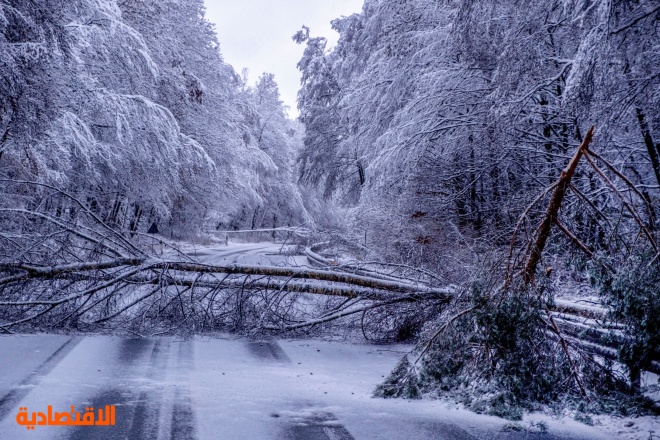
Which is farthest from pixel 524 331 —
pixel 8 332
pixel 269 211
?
pixel 269 211

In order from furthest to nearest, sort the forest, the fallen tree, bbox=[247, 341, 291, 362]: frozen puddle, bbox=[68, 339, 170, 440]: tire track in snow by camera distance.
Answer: bbox=[247, 341, 291, 362]: frozen puddle
the forest
the fallen tree
bbox=[68, 339, 170, 440]: tire track in snow

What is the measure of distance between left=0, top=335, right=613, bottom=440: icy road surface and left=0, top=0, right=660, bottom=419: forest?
43cm

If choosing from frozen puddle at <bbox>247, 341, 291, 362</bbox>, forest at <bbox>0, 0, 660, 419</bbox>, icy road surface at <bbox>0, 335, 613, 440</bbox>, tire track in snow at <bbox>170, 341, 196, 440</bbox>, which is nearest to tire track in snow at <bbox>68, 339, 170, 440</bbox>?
icy road surface at <bbox>0, 335, 613, 440</bbox>

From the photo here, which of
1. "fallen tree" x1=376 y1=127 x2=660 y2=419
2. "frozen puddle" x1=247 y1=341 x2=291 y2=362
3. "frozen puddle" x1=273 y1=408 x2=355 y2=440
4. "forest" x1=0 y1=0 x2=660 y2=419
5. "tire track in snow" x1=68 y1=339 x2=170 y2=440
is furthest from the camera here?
"frozen puddle" x1=247 y1=341 x2=291 y2=362

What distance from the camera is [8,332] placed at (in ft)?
22.2

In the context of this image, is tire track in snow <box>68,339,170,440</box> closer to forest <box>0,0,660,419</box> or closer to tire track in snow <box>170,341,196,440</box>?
tire track in snow <box>170,341,196,440</box>

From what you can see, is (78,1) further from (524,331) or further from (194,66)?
(194,66)

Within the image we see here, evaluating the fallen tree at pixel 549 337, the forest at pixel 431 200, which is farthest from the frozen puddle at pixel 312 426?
the fallen tree at pixel 549 337

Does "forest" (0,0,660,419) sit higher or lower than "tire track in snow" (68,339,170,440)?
higher

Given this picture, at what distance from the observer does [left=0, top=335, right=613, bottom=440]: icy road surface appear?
3.83 meters

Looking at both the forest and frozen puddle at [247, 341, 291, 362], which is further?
frozen puddle at [247, 341, 291, 362]

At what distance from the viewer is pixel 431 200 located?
13.2 meters

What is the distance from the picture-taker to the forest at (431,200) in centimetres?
427

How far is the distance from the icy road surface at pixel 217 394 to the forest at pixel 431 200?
16.8 inches
